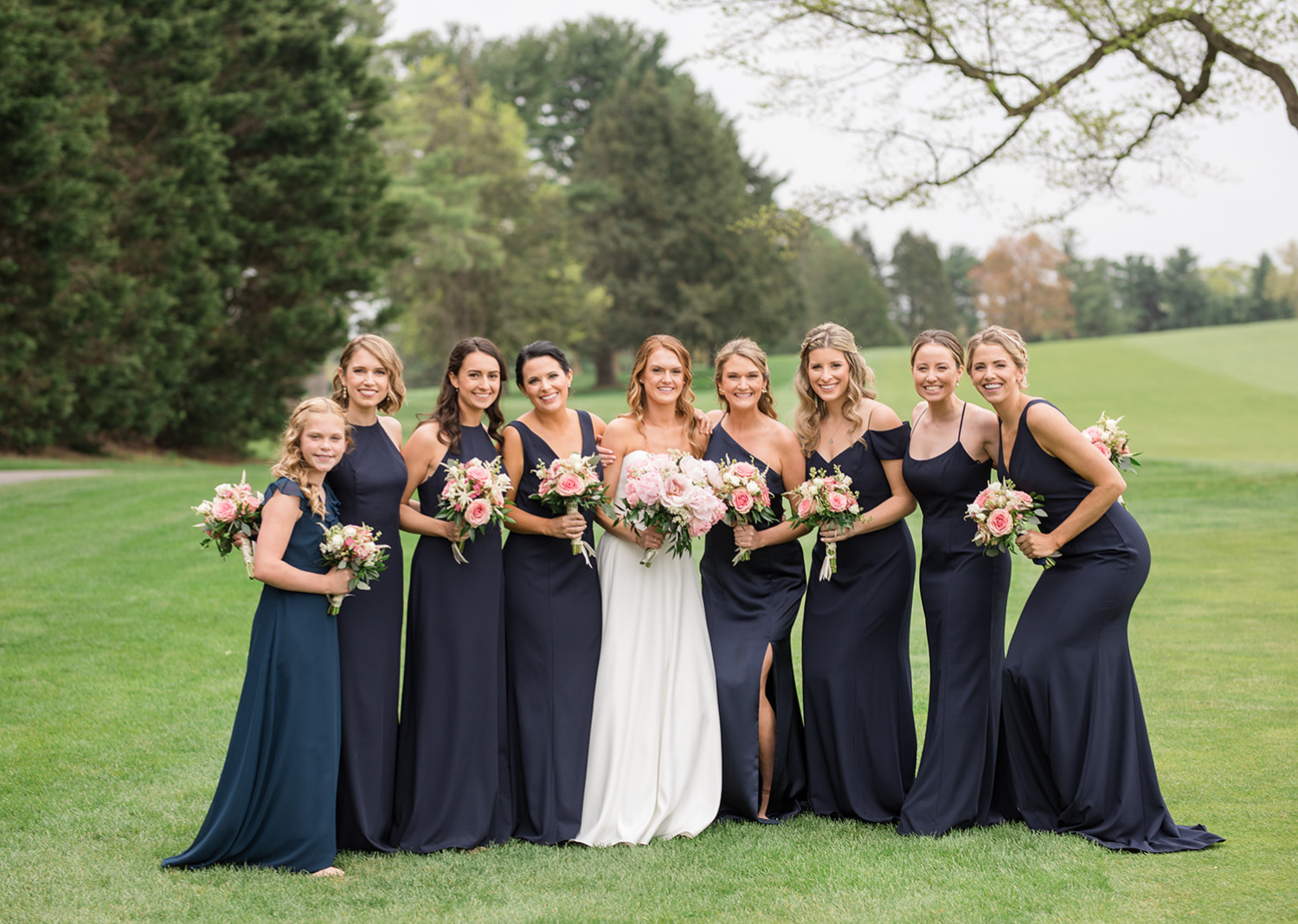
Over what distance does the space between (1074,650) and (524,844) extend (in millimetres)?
2988

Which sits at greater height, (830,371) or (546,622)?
(830,371)

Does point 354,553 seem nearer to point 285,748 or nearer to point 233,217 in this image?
point 285,748

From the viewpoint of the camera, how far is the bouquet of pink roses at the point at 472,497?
5.72 m

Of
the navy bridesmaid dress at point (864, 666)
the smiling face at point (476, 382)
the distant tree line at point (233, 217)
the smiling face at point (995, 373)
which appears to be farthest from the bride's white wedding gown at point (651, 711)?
the distant tree line at point (233, 217)

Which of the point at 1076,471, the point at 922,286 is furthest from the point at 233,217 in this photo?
the point at 922,286

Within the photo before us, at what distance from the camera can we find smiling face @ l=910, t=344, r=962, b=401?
6.11 m

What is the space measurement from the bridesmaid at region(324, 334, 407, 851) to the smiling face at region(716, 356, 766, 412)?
1802 millimetres

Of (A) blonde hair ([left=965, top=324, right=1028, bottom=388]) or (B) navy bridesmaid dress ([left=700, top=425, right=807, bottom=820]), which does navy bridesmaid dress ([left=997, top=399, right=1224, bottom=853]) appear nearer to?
(A) blonde hair ([left=965, top=324, right=1028, bottom=388])

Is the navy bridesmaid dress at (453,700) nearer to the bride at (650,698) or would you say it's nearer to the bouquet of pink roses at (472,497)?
the bouquet of pink roses at (472,497)

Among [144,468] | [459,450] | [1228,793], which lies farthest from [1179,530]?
[144,468]

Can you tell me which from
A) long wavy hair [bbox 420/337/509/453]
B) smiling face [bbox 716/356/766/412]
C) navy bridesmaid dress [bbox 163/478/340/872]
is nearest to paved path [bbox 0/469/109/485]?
long wavy hair [bbox 420/337/509/453]

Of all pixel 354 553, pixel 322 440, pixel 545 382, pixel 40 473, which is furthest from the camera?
pixel 40 473

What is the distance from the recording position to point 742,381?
6.40 meters

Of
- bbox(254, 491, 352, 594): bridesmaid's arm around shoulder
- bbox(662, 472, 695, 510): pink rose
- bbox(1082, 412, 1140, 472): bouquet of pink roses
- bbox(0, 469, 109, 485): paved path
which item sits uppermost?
bbox(1082, 412, 1140, 472): bouquet of pink roses
